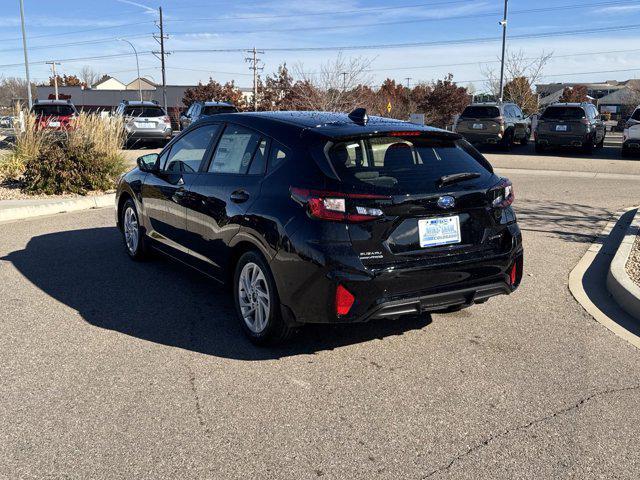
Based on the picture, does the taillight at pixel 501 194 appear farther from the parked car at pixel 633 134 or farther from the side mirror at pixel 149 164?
the parked car at pixel 633 134

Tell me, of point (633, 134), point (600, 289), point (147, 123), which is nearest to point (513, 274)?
point (600, 289)

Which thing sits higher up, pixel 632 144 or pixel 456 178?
pixel 456 178

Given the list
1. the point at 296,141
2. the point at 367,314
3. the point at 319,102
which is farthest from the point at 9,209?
the point at 319,102

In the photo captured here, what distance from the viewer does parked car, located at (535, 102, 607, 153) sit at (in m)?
21.0

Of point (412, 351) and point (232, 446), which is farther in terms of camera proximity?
point (412, 351)

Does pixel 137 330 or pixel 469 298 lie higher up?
pixel 469 298

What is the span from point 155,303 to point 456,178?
2890mm

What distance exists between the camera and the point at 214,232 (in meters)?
4.96

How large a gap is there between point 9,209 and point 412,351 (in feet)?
24.9

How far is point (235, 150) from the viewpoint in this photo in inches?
197

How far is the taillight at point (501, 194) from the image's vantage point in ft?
14.7

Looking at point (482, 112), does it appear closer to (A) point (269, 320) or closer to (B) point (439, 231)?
(B) point (439, 231)

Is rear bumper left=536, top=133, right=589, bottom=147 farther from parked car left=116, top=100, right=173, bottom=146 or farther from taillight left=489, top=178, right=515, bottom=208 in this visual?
taillight left=489, top=178, right=515, bottom=208

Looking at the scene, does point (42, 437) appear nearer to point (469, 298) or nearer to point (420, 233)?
point (420, 233)
